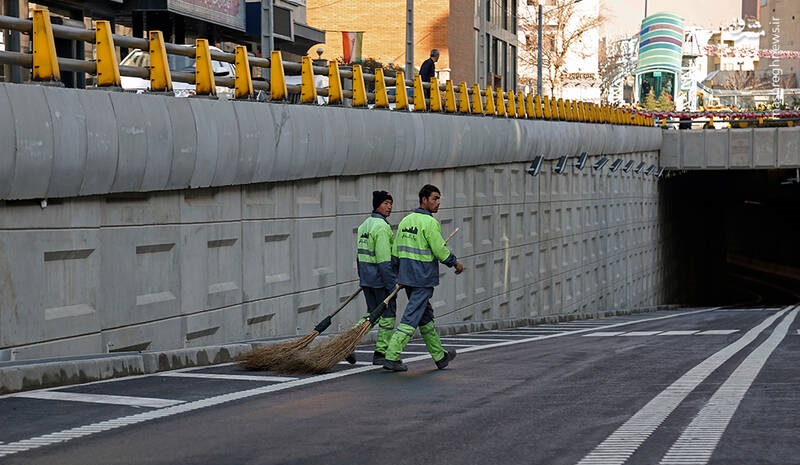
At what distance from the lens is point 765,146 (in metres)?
54.3

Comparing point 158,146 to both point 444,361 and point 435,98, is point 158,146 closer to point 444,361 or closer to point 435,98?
point 444,361

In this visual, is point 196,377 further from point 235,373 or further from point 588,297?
point 588,297

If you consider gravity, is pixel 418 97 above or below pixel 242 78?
above

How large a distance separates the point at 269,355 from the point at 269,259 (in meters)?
5.10

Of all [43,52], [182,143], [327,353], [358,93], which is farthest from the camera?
[358,93]

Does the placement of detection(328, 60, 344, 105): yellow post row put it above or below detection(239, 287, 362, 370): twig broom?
above

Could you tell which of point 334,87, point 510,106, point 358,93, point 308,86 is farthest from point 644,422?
point 510,106

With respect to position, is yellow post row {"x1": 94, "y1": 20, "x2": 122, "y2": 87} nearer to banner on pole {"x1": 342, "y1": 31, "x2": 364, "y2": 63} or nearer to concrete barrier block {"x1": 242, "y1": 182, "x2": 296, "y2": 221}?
concrete barrier block {"x1": 242, "y1": 182, "x2": 296, "y2": 221}

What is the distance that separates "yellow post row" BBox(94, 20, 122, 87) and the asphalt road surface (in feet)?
11.3

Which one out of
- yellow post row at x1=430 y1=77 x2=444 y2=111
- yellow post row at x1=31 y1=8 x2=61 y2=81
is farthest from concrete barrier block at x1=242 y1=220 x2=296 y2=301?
yellow post row at x1=430 y1=77 x2=444 y2=111

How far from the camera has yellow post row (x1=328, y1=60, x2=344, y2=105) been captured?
68.2 feet

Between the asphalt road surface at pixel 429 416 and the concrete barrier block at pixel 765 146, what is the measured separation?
41.5m

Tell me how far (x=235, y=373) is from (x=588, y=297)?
32.4 m

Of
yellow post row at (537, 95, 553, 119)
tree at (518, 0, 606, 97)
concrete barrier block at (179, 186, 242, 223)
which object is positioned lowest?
concrete barrier block at (179, 186, 242, 223)
